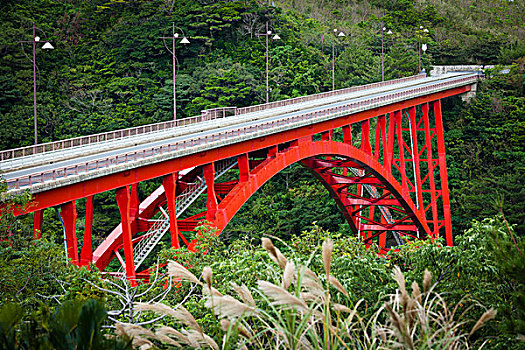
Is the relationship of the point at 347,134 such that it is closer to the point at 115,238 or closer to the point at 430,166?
the point at 430,166

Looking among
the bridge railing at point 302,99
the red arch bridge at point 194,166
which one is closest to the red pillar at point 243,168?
the red arch bridge at point 194,166

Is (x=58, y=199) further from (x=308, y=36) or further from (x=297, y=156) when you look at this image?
(x=308, y=36)

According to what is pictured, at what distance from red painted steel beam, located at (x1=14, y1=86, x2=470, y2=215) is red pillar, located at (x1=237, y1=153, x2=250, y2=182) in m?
0.36

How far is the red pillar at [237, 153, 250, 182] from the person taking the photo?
→ 79.0 ft

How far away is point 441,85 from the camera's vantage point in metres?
43.2

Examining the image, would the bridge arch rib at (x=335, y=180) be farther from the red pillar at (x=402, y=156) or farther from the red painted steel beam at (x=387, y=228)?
the red pillar at (x=402, y=156)

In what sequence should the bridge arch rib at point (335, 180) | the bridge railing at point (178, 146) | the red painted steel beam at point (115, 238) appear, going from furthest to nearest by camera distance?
1. the bridge arch rib at point (335, 180)
2. the red painted steel beam at point (115, 238)
3. the bridge railing at point (178, 146)

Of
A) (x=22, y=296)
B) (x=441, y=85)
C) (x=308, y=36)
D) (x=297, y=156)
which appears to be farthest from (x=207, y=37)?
(x=22, y=296)

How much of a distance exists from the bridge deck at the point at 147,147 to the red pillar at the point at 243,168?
37.1 inches

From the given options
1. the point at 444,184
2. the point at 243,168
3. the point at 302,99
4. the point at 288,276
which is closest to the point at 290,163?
the point at 243,168

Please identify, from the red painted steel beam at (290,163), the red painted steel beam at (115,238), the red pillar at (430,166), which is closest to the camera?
the red painted steel beam at (115,238)

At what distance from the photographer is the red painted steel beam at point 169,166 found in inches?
648

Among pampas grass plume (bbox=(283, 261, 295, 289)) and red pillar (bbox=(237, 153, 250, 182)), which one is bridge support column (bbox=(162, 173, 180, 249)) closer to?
red pillar (bbox=(237, 153, 250, 182))

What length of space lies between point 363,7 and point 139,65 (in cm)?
4221
